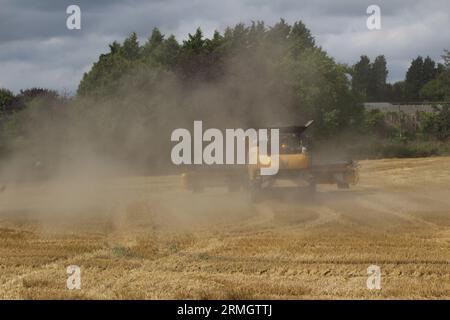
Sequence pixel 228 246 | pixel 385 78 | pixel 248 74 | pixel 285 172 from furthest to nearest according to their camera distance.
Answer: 1. pixel 385 78
2. pixel 248 74
3. pixel 285 172
4. pixel 228 246

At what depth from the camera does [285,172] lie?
19578 mm

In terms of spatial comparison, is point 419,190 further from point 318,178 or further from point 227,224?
point 227,224

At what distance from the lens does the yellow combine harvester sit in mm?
19531

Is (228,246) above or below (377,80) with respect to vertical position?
below

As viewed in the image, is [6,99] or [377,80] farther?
[377,80]

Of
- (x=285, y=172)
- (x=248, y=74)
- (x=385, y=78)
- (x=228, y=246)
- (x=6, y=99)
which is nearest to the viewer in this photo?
(x=228, y=246)

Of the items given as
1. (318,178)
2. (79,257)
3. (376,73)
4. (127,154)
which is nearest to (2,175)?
(127,154)

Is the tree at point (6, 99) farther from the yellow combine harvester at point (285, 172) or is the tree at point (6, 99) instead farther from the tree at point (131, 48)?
the yellow combine harvester at point (285, 172)

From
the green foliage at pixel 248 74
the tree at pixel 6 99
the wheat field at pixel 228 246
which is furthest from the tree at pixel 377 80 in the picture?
the wheat field at pixel 228 246

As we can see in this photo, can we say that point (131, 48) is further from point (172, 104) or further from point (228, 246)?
point (228, 246)

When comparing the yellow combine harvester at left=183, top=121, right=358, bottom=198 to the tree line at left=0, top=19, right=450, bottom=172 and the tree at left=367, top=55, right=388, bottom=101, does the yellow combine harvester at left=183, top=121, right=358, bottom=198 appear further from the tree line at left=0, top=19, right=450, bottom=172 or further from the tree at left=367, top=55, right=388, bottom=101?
the tree at left=367, top=55, right=388, bottom=101

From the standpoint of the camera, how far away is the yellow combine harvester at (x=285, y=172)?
64.1 ft

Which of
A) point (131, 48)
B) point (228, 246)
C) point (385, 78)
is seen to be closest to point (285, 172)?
point (228, 246)
